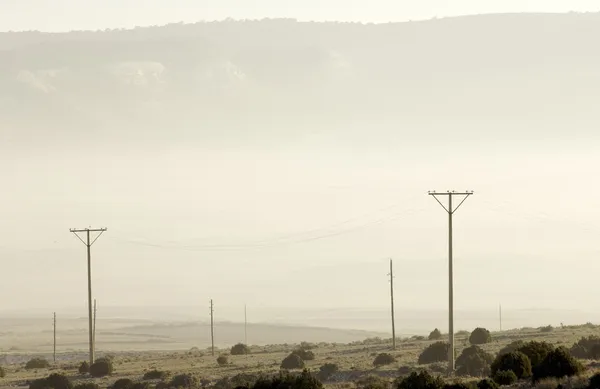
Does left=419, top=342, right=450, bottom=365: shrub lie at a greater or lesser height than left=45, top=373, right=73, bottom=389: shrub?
greater

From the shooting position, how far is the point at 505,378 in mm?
47469

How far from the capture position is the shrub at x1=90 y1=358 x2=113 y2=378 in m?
88.6

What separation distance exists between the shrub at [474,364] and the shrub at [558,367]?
17.7m

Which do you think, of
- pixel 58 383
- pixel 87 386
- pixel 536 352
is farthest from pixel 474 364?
pixel 58 383

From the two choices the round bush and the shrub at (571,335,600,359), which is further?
the round bush

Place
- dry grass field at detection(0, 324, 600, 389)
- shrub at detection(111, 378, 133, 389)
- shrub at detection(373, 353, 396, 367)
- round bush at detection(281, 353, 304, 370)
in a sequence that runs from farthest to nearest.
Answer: round bush at detection(281, 353, 304, 370)
shrub at detection(373, 353, 396, 367)
shrub at detection(111, 378, 133, 389)
dry grass field at detection(0, 324, 600, 389)

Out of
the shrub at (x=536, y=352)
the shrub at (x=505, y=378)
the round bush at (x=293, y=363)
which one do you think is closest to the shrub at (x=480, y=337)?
the round bush at (x=293, y=363)

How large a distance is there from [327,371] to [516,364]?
88.3ft

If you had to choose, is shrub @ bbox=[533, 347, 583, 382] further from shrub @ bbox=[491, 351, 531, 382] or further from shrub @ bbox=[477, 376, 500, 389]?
shrub @ bbox=[491, 351, 531, 382]

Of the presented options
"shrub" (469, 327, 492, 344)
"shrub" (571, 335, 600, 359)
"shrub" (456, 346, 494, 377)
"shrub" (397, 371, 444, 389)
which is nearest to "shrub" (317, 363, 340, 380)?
"shrub" (456, 346, 494, 377)

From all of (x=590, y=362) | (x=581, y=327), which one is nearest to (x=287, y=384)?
(x=590, y=362)

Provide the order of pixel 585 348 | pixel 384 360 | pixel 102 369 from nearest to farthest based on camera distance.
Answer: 1. pixel 585 348
2. pixel 384 360
3. pixel 102 369

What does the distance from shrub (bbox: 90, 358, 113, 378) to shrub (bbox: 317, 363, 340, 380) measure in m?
19.3

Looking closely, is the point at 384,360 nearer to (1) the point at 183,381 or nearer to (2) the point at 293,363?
(2) the point at 293,363
